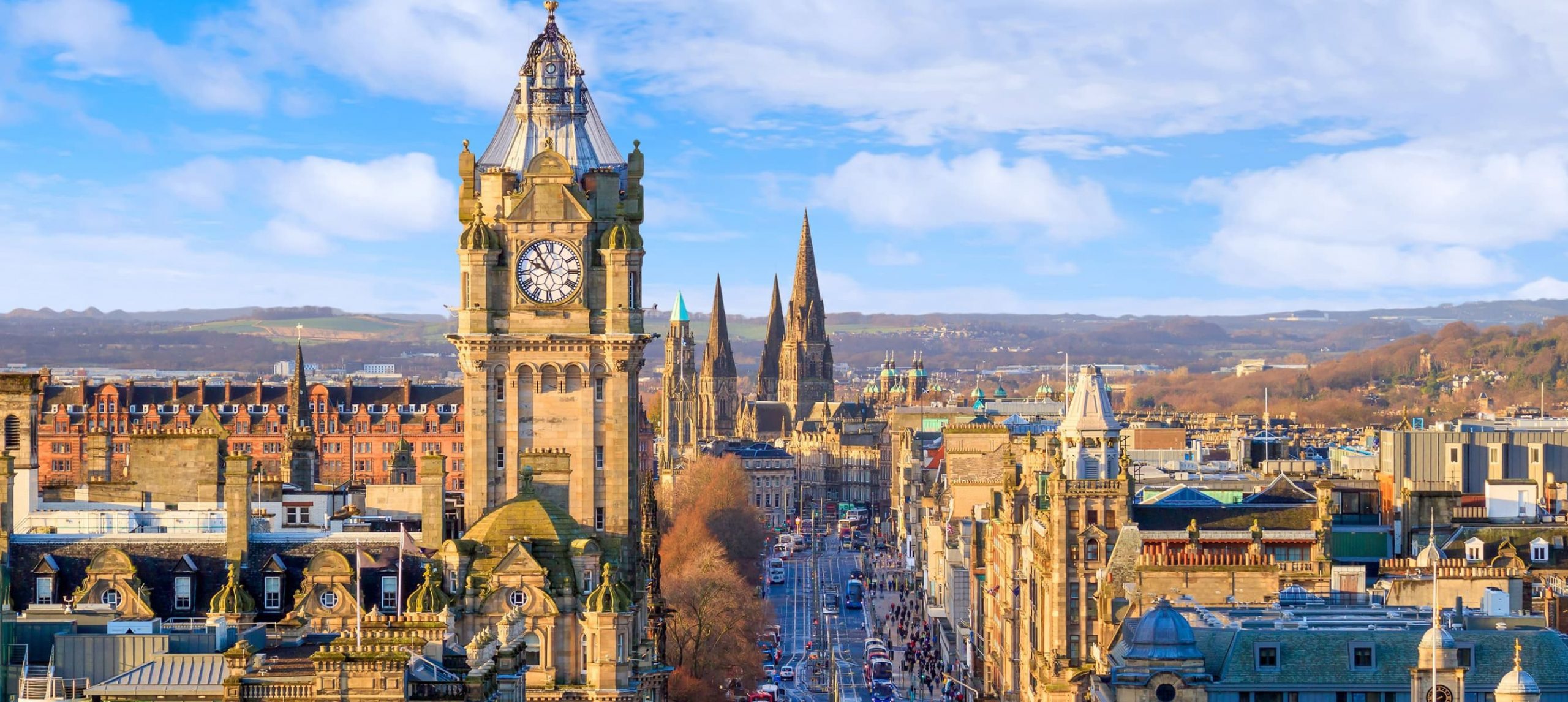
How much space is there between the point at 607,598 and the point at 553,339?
628 inches

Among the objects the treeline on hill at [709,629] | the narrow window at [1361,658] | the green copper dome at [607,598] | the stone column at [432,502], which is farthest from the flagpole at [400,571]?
the treeline on hill at [709,629]

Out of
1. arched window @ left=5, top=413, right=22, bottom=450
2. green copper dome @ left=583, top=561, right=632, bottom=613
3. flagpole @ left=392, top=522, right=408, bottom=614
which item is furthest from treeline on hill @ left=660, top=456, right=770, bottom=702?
arched window @ left=5, top=413, right=22, bottom=450

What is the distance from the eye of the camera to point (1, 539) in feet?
289

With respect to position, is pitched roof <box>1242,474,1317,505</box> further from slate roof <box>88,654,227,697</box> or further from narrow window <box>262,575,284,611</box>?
slate roof <box>88,654,227,697</box>

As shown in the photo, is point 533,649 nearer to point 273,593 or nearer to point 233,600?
point 233,600

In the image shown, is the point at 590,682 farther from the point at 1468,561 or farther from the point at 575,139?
the point at 1468,561

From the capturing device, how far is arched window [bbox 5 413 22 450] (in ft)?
307

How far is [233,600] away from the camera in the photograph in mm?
87375

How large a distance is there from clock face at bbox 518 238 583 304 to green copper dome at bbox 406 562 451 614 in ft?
61.3

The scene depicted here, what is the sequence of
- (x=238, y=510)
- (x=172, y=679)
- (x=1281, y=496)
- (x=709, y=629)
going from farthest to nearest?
(x=709, y=629), (x=1281, y=496), (x=238, y=510), (x=172, y=679)

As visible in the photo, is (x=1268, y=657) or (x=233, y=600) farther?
(x=233, y=600)

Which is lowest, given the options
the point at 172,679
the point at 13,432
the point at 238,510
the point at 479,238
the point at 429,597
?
the point at 172,679

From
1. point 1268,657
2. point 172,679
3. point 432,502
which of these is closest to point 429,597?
point 432,502

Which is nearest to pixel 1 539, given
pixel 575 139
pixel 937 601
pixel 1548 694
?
pixel 575 139
